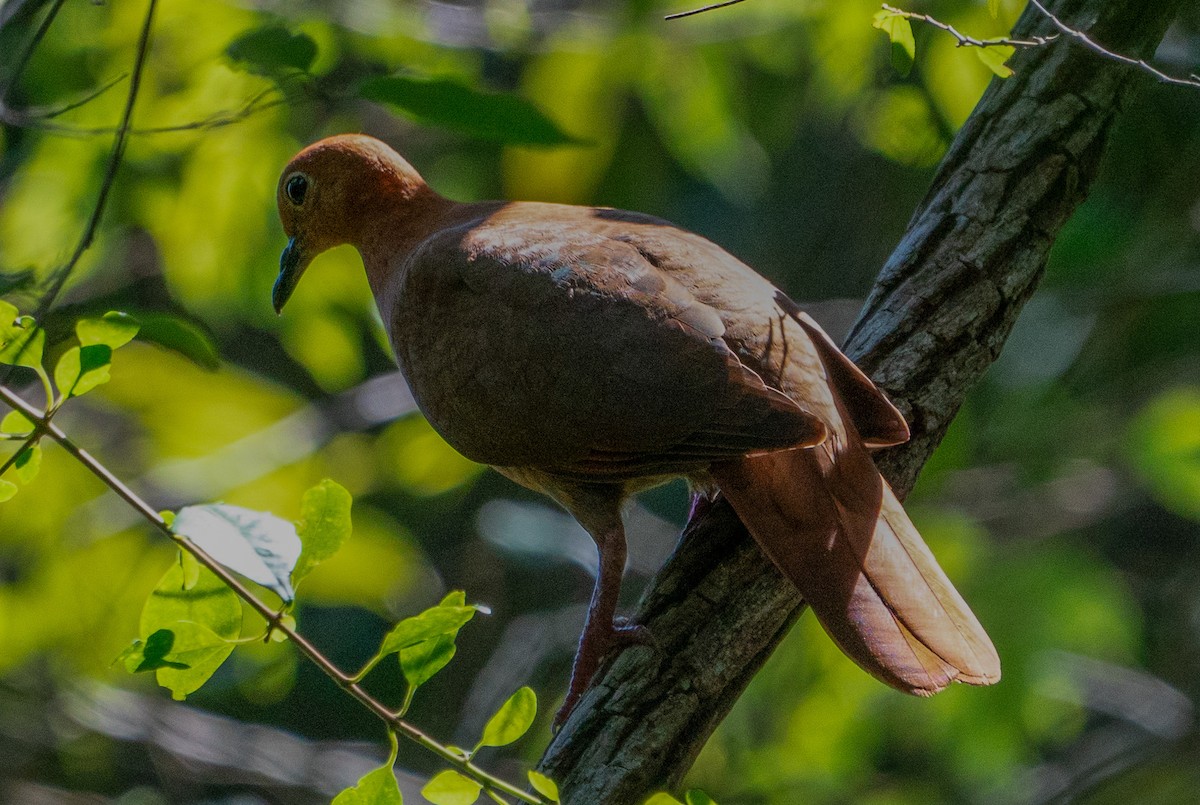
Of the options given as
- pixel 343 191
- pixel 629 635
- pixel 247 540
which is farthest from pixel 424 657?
pixel 343 191

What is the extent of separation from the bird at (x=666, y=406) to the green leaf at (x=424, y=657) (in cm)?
91

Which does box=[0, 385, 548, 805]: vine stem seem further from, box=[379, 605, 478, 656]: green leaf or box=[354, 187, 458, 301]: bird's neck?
box=[354, 187, 458, 301]: bird's neck

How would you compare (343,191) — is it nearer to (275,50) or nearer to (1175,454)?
(275,50)

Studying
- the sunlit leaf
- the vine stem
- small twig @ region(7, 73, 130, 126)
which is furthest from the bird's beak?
the sunlit leaf

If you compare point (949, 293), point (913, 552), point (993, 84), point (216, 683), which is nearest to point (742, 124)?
point (993, 84)

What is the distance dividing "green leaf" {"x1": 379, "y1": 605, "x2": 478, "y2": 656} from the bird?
0.94m

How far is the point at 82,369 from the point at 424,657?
645 millimetres

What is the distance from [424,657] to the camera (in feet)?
5.65

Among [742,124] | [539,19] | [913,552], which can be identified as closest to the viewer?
[913,552]

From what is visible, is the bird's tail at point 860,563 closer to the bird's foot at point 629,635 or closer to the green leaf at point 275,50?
the bird's foot at point 629,635

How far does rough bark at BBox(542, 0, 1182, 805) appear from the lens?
2.55m

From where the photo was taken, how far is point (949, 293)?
2.81 m

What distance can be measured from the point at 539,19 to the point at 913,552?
296 cm

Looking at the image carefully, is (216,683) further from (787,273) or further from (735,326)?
(787,273)
